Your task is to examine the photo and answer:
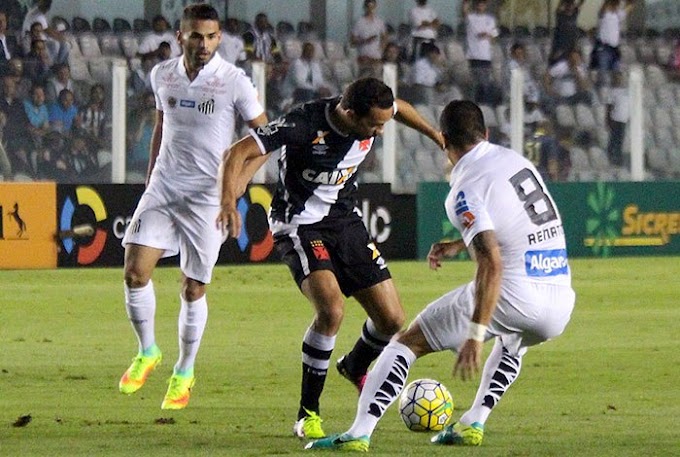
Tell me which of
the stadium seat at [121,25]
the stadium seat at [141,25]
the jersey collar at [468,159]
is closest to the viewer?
the jersey collar at [468,159]

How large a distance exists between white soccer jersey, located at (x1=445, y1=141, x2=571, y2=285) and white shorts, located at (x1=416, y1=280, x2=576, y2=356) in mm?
60

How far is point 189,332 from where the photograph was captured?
31.2ft

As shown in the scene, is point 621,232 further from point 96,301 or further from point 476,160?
point 476,160

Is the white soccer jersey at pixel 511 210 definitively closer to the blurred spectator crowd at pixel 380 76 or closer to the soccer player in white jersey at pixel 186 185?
the soccer player in white jersey at pixel 186 185

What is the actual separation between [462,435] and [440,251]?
2.80 feet

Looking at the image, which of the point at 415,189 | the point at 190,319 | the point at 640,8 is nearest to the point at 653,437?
the point at 190,319

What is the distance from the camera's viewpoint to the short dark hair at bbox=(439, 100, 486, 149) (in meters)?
7.34

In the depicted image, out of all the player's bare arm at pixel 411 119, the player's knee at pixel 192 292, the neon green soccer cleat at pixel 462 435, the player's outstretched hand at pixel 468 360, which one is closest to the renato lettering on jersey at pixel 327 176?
the player's bare arm at pixel 411 119

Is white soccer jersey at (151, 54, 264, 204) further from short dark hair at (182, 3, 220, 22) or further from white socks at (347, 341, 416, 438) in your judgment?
white socks at (347, 341, 416, 438)

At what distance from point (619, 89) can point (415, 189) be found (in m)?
3.24

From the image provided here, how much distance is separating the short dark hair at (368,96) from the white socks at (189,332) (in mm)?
2144

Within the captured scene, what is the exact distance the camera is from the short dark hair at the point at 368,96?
7895 mm

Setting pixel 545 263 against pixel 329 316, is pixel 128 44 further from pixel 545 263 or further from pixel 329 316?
pixel 545 263

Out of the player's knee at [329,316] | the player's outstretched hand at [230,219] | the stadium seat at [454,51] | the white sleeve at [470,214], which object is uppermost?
the stadium seat at [454,51]
